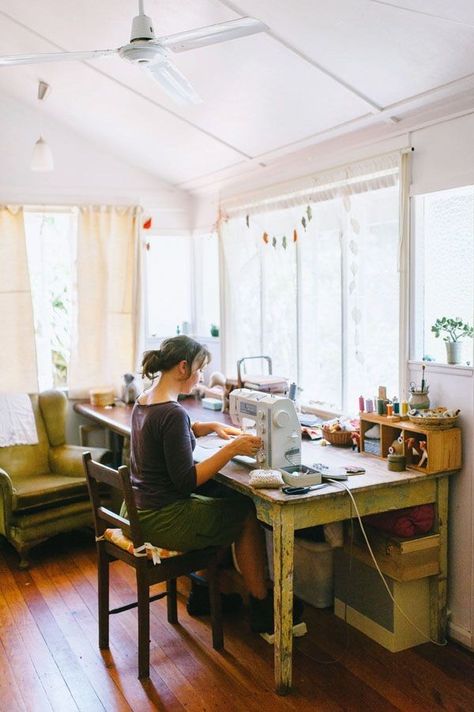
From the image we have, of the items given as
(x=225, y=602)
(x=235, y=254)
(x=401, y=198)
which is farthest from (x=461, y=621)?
(x=235, y=254)

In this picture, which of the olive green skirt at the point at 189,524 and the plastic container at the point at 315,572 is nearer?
the olive green skirt at the point at 189,524

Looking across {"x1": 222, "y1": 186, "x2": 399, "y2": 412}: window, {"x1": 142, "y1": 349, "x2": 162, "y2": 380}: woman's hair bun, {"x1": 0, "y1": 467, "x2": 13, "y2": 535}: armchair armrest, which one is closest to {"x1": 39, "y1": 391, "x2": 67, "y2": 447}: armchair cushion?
{"x1": 0, "y1": 467, "x2": 13, "y2": 535}: armchair armrest

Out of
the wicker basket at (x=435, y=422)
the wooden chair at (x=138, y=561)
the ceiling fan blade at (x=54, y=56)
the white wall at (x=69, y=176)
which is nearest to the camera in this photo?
the ceiling fan blade at (x=54, y=56)

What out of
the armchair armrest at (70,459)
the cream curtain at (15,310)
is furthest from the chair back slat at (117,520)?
the cream curtain at (15,310)

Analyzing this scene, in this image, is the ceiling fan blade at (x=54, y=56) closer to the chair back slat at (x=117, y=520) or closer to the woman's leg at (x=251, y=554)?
the chair back slat at (x=117, y=520)

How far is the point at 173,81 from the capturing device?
2.61m

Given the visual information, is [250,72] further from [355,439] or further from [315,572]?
[315,572]

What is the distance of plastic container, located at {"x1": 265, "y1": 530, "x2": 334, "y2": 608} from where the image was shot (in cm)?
327

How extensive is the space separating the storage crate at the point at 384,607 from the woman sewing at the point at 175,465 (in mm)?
595

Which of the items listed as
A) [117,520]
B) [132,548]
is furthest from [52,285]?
[132,548]

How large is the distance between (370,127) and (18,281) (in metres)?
2.57

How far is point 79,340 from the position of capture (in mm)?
4895

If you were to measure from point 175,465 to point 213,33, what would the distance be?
1.52 m

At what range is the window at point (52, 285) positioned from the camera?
4.89 metres
